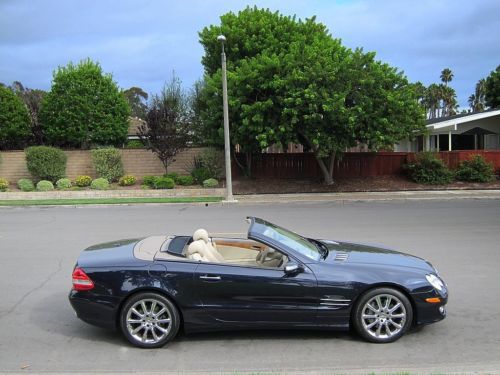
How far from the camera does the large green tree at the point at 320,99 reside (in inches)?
844

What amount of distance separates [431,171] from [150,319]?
2338 cm

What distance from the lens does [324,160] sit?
27.8 meters

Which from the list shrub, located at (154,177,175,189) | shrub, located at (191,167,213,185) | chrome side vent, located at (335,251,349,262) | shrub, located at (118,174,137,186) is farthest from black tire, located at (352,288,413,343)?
shrub, located at (118,174,137,186)

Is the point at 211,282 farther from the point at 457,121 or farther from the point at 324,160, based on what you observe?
the point at 457,121

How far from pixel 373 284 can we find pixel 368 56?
64.3 ft

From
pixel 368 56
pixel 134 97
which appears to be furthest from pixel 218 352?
pixel 134 97

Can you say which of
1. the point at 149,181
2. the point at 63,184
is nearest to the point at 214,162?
the point at 149,181

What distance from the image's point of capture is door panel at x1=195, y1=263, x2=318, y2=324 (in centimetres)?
491

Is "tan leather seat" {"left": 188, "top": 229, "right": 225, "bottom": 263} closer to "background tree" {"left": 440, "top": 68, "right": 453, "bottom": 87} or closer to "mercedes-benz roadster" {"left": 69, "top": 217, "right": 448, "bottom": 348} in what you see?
"mercedes-benz roadster" {"left": 69, "top": 217, "right": 448, "bottom": 348}

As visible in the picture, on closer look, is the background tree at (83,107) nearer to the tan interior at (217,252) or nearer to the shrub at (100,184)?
the shrub at (100,184)

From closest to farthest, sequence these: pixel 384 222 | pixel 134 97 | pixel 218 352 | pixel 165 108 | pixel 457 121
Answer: pixel 218 352 < pixel 384 222 < pixel 165 108 < pixel 457 121 < pixel 134 97

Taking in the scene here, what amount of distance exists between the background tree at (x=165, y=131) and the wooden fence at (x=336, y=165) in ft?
11.1

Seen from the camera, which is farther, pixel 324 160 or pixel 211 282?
pixel 324 160

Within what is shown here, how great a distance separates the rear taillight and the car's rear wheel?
16.0 inches
